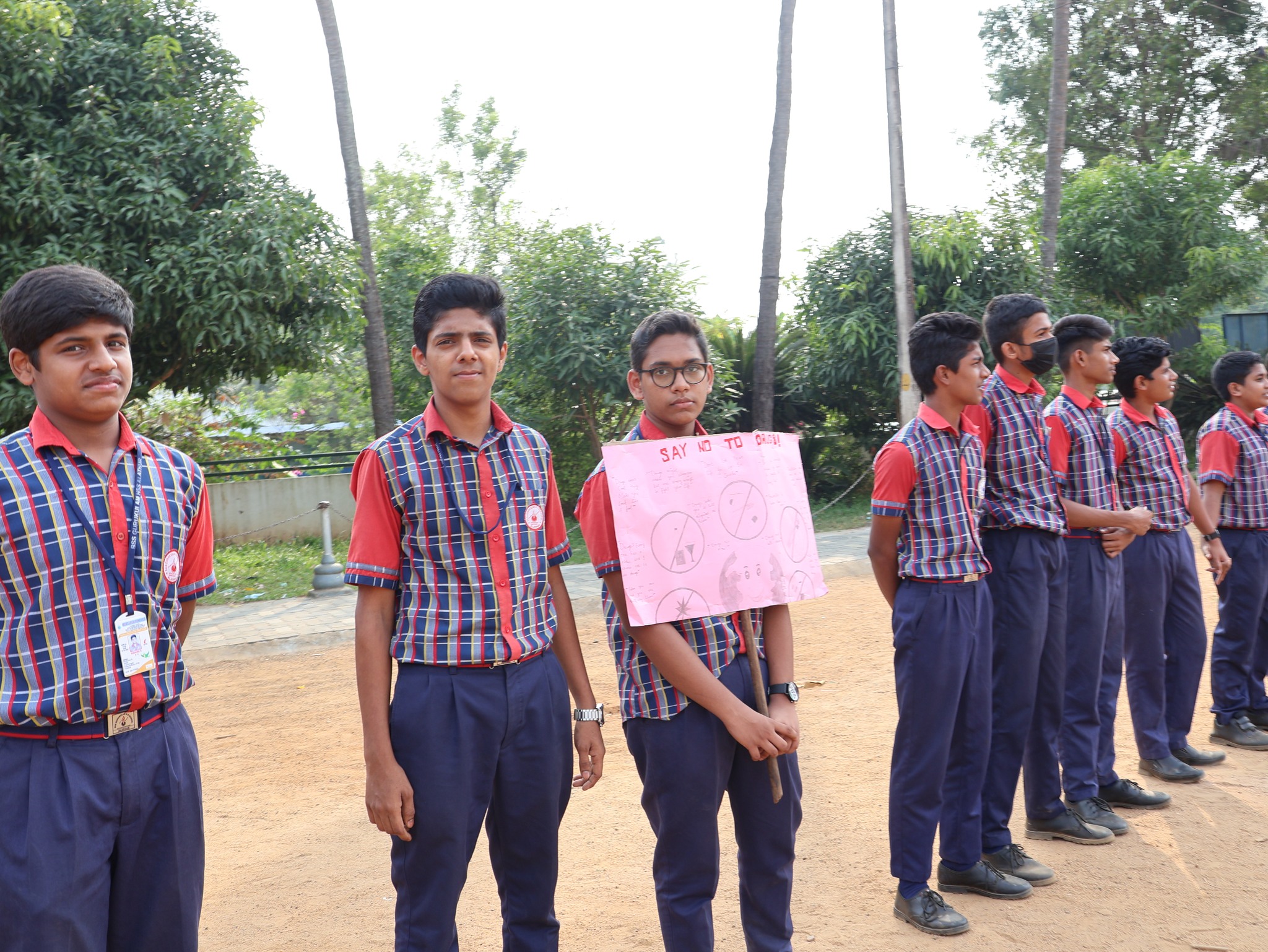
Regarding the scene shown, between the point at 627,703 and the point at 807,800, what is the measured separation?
244 cm

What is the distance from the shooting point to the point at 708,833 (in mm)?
2818

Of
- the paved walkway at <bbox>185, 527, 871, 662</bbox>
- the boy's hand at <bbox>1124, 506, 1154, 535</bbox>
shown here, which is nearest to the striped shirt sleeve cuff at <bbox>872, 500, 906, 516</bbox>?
the boy's hand at <bbox>1124, 506, 1154, 535</bbox>

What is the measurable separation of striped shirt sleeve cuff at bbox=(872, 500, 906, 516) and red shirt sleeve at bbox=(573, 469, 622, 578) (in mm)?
1247

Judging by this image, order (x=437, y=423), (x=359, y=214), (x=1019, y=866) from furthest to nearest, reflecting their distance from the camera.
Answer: (x=359, y=214), (x=1019, y=866), (x=437, y=423)

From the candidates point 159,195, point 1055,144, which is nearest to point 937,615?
point 159,195

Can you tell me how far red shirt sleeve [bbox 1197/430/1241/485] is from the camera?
5.70m

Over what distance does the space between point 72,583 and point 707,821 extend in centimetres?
161

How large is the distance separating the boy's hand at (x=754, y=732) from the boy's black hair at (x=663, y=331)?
3.11 ft

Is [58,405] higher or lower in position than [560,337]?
lower

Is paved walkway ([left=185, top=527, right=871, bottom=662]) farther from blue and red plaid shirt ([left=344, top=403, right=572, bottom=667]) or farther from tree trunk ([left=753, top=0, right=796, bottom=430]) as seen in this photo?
blue and red plaid shirt ([left=344, top=403, right=572, bottom=667])

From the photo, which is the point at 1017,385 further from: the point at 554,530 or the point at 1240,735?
the point at 1240,735

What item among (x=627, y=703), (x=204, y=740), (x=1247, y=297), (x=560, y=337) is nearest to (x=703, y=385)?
(x=627, y=703)

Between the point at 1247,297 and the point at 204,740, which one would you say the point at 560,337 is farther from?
the point at 1247,297

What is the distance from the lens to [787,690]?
9.39ft
